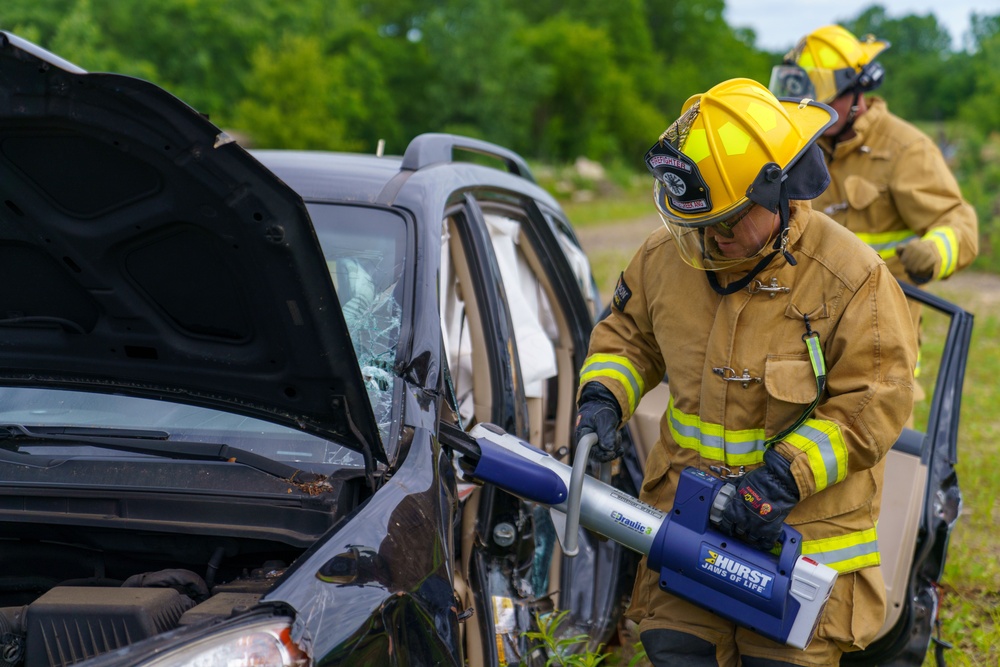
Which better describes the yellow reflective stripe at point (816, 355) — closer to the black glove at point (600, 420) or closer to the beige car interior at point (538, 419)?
the black glove at point (600, 420)

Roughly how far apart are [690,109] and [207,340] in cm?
121

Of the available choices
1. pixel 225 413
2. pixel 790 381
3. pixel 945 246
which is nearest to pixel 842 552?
pixel 790 381

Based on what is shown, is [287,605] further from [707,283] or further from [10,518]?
[707,283]

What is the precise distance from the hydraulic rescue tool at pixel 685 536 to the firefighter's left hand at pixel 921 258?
1.81 m

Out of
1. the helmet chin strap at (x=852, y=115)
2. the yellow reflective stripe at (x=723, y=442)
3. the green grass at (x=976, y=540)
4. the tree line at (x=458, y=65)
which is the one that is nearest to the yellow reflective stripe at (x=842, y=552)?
the yellow reflective stripe at (x=723, y=442)

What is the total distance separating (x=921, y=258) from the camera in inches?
142

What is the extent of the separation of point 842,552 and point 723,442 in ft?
1.22

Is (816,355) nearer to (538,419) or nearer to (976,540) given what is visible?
(538,419)

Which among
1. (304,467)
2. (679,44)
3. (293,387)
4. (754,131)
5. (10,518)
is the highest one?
(679,44)

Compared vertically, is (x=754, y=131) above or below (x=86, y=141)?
above

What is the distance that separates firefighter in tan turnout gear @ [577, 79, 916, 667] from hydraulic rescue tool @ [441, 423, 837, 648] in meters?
0.06

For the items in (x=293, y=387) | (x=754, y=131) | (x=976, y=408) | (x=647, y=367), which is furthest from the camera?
(x=976, y=408)

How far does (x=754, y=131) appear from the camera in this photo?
2.13 meters

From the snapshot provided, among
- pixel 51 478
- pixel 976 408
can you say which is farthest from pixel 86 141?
pixel 976 408
